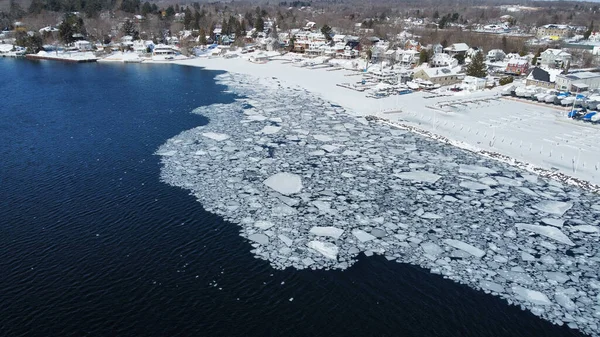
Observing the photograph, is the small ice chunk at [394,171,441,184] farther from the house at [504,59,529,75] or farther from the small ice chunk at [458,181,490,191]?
the house at [504,59,529,75]

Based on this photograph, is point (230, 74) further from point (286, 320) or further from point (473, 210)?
point (286, 320)

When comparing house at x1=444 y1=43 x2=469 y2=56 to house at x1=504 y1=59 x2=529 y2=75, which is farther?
house at x1=444 y1=43 x2=469 y2=56

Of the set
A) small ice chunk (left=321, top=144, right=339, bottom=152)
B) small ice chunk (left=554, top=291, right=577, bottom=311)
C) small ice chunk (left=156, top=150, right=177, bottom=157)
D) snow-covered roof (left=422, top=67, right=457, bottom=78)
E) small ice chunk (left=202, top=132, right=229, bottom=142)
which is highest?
snow-covered roof (left=422, top=67, right=457, bottom=78)

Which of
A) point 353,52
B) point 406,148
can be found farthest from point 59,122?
point 353,52

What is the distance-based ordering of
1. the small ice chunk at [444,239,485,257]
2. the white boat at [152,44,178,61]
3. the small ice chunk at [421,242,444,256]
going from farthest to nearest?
the white boat at [152,44,178,61] → the small ice chunk at [421,242,444,256] → the small ice chunk at [444,239,485,257]

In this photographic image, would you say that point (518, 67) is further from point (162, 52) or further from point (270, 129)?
point (162, 52)

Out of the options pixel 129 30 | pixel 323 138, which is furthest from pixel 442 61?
pixel 129 30

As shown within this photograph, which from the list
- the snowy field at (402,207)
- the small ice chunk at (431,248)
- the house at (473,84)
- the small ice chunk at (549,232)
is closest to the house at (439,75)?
the house at (473,84)

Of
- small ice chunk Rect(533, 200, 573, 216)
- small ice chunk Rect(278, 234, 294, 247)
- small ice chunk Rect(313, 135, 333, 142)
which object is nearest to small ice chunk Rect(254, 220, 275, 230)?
small ice chunk Rect(278, 234, 294, 247)
